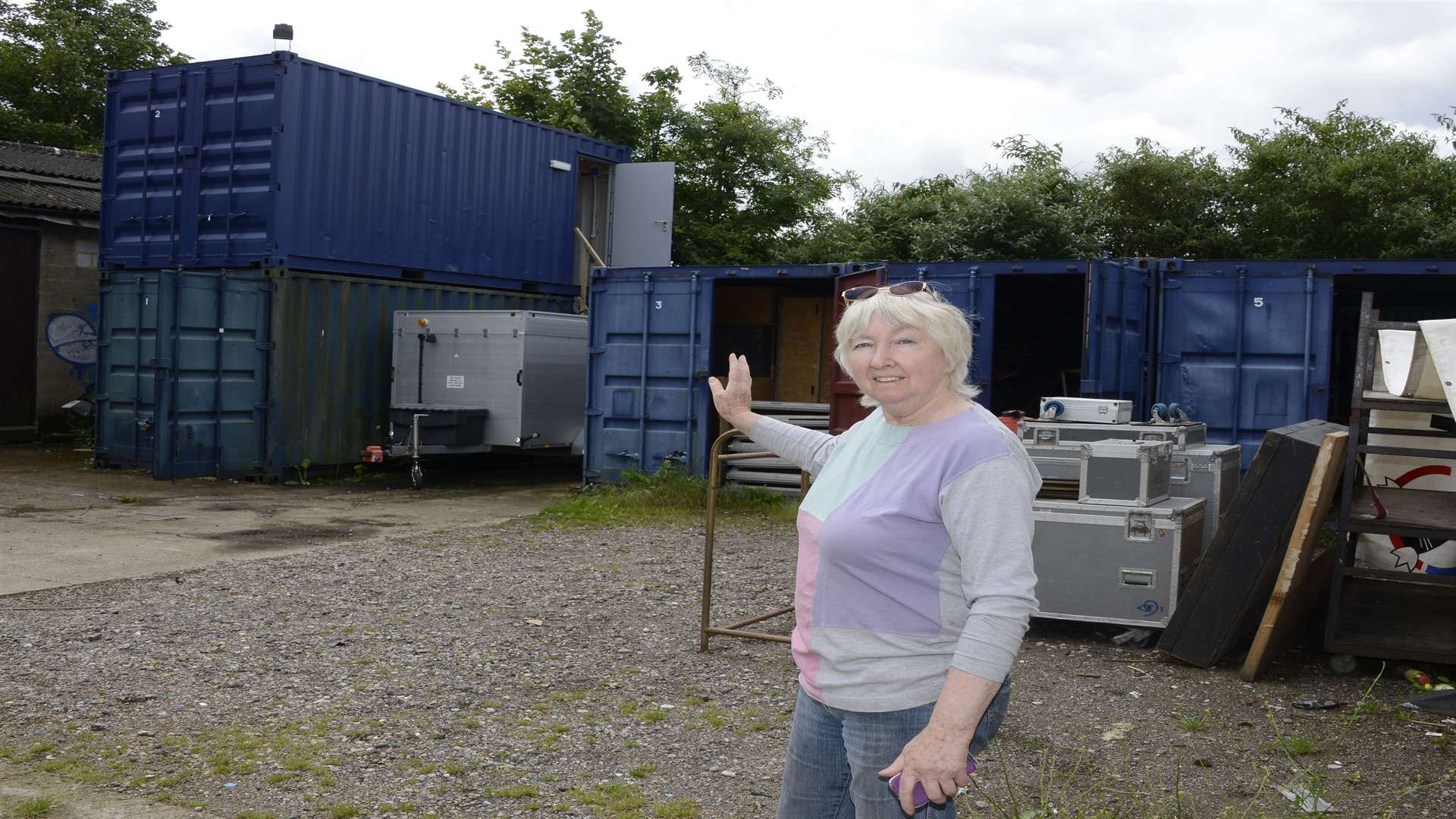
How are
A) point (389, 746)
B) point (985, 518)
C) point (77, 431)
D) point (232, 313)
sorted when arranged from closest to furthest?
point (985, 518) < point (389, 746) < point (232, 313) < point (77, 431)

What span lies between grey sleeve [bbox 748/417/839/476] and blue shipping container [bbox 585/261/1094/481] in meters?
9.69

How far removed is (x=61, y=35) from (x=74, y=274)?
20183 mm

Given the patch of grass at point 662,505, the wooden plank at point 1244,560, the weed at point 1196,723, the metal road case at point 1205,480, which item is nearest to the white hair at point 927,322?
the weed at point 1196,723

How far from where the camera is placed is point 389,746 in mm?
5055

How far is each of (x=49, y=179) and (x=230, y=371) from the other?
976 centimetres

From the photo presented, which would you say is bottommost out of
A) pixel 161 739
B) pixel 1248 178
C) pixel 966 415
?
pixel 161 739

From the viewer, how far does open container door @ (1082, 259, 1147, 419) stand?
39.3ft

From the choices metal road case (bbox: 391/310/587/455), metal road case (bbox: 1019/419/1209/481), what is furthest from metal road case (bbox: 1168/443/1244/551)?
metal road case (bbox: 391/310/587/455)

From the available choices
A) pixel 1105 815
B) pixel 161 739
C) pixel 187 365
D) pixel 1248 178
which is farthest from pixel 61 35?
pixel 1105 815

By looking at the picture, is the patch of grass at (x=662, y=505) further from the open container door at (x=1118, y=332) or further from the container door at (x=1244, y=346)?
the container door at (x=1244, y=346)

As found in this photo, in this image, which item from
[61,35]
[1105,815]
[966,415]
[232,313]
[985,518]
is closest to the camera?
[985,518]

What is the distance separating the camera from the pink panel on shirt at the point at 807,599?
2533 mm

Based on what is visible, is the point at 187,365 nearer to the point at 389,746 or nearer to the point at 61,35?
the point at 389,746

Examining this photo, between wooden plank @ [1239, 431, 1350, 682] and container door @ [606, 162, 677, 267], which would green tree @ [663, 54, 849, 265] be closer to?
container door @ [606, 162, 677, 267]
